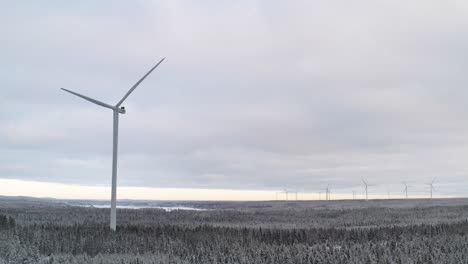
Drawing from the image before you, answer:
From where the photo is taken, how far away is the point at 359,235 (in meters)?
33.8

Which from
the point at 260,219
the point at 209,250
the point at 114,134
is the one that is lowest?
the point at 260,219

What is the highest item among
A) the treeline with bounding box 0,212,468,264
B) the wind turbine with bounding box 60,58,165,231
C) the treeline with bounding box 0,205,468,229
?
the wind turbine with bounding box 60,58,165,231

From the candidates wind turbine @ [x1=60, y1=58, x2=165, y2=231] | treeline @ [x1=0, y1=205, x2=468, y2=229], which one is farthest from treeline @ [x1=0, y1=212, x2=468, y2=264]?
treeline @ [x1=0, y1=205, x2=468, y2=229]

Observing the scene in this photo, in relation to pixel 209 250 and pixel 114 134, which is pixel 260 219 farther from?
pixel 209 250

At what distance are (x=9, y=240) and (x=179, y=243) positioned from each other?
8.74m

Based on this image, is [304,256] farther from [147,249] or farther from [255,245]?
[147,249]

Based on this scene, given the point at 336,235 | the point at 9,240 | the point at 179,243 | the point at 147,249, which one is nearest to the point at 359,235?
the point at 336,235

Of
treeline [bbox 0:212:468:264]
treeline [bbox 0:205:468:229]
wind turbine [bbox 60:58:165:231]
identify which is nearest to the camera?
treeline [bbox 0:212:468:264]

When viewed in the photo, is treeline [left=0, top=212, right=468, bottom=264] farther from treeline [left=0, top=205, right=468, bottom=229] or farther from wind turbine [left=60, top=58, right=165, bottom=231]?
treeline [left=0, top=205, right=468, bottom=229]

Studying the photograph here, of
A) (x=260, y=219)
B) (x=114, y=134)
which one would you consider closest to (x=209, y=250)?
(x=114, y=134)

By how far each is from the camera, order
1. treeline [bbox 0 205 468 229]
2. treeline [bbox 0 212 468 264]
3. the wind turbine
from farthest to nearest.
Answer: treeline [bbox 0 205 468 229] < the wind turbine < treeline [bbox 0 212 468 264]

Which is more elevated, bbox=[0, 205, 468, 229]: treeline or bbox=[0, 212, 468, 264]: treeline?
bbox=[0, 212, 468, 264]: treeline

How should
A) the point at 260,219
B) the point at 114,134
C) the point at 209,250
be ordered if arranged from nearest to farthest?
the point at 209,250 < the point at 114,134 < the point at 260,219

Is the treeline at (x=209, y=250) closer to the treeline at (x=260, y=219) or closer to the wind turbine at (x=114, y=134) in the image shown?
the wind turbine at (x=114, y=134)
